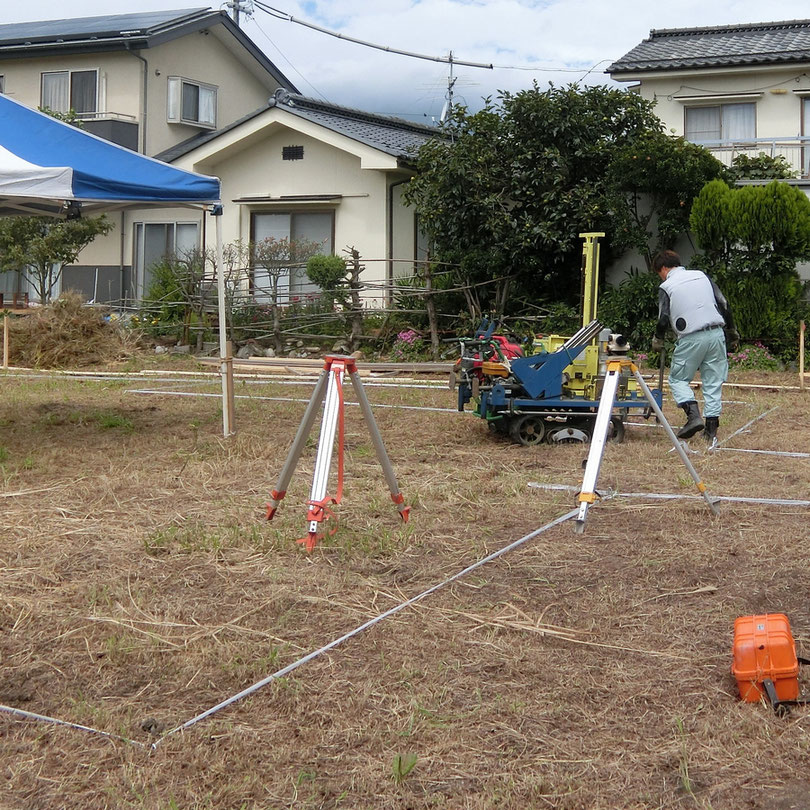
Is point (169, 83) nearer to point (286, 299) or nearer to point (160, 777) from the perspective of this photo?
point (286, 299)

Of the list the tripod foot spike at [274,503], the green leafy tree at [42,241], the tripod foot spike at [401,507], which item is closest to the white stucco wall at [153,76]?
the green leafy tree at [42,241]

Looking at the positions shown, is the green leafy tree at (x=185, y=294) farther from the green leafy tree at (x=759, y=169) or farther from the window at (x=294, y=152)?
the green leafy tree at (x=759, y=169)

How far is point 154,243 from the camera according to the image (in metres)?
21.0

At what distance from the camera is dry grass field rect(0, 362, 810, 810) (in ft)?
9.37

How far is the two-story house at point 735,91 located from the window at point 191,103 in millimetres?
9136

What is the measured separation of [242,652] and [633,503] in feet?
9.97

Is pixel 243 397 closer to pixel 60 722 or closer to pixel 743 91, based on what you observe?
pixel 60 722

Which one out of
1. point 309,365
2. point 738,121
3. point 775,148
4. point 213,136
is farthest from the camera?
point 738,121

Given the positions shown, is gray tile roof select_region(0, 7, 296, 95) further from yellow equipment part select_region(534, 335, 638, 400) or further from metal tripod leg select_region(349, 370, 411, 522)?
metal tripod leg select_region(349, 370, 411, 522)

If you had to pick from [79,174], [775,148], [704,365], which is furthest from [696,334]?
[775,148]

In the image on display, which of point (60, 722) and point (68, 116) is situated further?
point (68, 116)

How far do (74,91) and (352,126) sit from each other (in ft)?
21.0

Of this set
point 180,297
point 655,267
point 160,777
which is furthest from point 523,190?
point 160,777

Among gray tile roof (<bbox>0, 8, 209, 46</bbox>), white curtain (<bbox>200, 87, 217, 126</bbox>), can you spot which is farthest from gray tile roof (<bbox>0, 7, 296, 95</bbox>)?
white curtain (<bbox>200, 87, 217, 126</bbox>)
